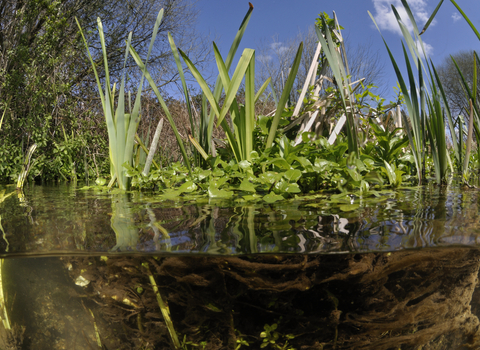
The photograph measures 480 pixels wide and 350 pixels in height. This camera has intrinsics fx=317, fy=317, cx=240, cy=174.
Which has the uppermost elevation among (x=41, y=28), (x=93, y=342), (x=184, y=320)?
(x=41, y=28)

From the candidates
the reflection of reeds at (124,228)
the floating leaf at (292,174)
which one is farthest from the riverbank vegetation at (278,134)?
the reflection of reeds at (124,228)

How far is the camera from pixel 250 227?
102cm

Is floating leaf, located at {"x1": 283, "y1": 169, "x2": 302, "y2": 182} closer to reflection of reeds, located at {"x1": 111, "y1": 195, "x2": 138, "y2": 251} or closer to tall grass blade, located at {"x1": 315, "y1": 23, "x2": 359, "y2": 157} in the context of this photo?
tall grass blade, located at {"x1": 315, "y1": 23, "x2": 359, "y2": 157}

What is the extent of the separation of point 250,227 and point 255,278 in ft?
0.51

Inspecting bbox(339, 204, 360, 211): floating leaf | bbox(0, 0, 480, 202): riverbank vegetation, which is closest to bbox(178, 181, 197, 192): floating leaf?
bbox(0, 0, 480, 202): riverbank vegetation

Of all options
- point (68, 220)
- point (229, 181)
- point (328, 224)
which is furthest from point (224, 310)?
point (229, 181)

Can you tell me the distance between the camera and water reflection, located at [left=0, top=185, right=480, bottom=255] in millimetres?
880

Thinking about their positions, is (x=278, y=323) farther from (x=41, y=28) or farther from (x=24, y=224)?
(x=41, y=28)

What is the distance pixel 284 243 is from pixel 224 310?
1.05 feet

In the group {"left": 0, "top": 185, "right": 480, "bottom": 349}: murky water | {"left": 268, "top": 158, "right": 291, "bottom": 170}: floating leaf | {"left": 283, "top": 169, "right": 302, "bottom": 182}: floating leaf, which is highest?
{"left": 268, "top": 158, "right": 291, "bottom": 170}: floating leaf

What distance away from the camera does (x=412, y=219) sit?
1058mm

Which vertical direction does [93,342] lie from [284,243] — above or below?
below

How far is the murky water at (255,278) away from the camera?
0.92 m

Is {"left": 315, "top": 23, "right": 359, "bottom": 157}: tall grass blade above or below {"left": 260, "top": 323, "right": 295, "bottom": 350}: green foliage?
above
